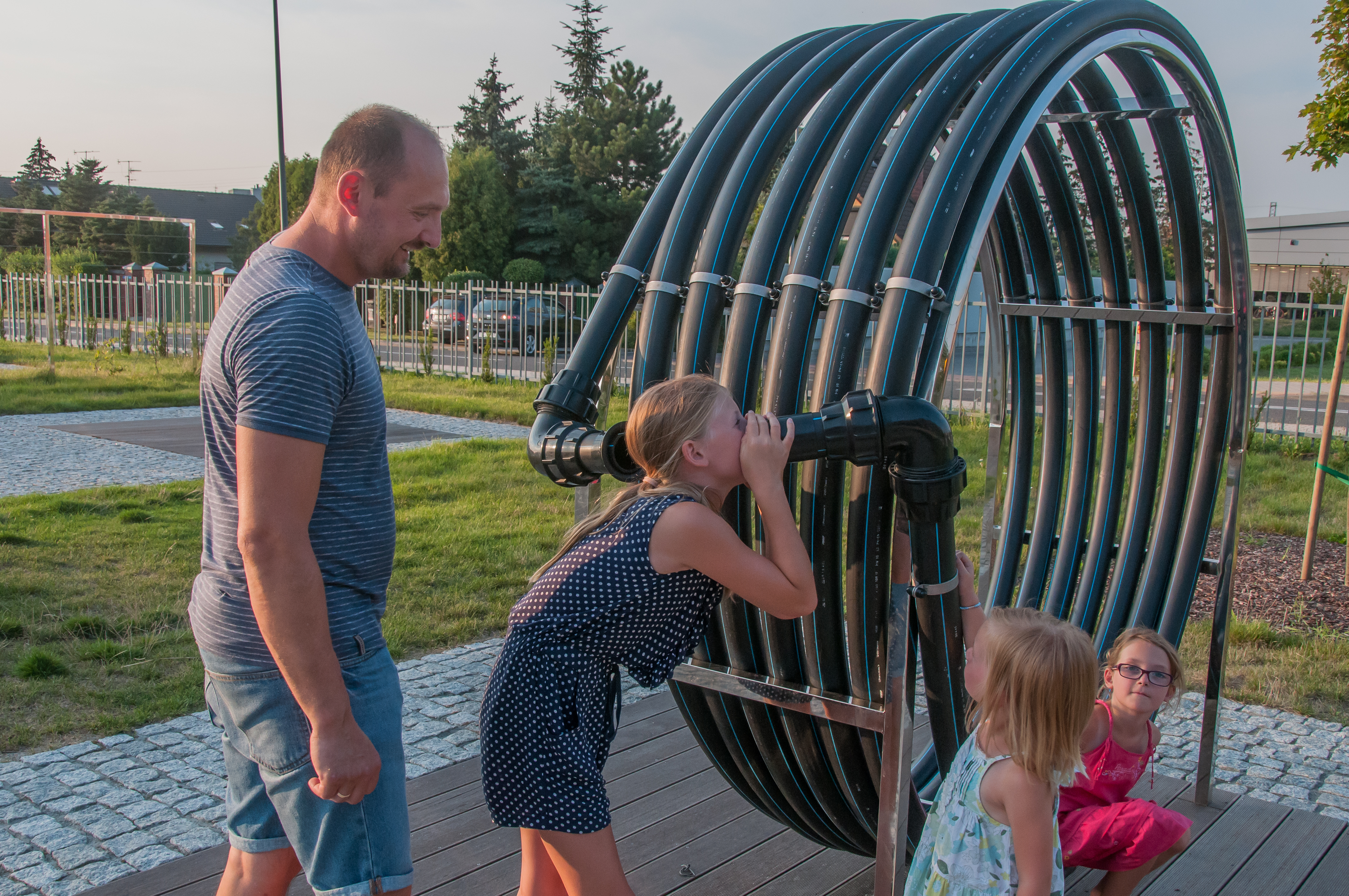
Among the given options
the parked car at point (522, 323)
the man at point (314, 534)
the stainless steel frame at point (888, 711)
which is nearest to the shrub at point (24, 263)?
the parked car at point (522, 323)

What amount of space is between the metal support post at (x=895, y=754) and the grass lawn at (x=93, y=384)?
12935mm

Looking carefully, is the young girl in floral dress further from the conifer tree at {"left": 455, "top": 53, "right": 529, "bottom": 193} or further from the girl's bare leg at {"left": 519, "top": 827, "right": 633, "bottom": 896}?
the conifer tree at {"left": 455, "top": 53, "right": 529, "bottom": 193}

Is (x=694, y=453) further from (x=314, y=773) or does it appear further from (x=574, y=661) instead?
(x=314, y=773)

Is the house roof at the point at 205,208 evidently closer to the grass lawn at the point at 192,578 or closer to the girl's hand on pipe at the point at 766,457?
the grass lawn at the point at 192,578

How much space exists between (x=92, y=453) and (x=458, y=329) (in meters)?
12.5

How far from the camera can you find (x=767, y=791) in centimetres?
290

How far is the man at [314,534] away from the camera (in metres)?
1.74

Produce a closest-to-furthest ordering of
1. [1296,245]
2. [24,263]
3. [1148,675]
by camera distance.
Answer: [1148,675] → [1296,245] → [24,263]

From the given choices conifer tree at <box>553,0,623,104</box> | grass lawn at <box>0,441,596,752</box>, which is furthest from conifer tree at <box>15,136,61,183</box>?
grass lawn at <box>0,441,596,752</box>

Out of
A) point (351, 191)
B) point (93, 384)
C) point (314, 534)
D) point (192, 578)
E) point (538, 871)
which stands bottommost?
point (192, 578)

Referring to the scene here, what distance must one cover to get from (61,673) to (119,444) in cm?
665

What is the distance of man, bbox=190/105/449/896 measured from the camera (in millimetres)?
1735

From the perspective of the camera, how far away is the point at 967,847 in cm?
214

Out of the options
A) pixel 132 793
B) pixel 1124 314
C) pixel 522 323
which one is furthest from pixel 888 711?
pixel 522 323
